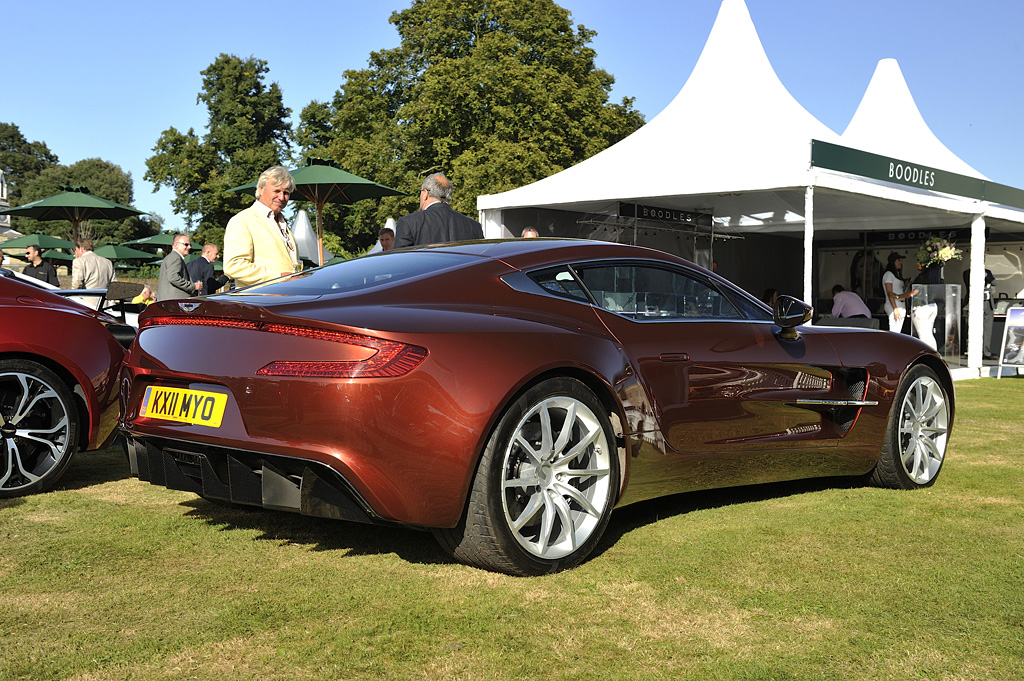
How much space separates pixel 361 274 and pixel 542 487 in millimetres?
1155

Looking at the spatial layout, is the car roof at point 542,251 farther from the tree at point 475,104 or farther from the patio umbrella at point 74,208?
the tree at point 475,104

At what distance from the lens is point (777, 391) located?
15.8 ft

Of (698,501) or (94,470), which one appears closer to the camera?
(698,501)

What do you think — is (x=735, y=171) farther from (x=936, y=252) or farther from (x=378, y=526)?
(x=378, y=526)

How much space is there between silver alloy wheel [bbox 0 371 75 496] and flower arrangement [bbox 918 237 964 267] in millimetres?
15676

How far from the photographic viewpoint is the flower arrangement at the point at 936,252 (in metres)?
17.5

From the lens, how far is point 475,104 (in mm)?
37250

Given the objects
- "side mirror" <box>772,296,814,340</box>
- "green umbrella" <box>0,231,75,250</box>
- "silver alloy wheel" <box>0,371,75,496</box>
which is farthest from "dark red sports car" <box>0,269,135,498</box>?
"green umbrella" <box>0,231,75,250</box>

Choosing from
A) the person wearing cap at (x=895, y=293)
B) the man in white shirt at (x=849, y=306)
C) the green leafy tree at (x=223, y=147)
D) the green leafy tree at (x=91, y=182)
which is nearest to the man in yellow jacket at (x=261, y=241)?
the man in white shirt at (x=849, y=306)

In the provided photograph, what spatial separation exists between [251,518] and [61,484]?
1.60m

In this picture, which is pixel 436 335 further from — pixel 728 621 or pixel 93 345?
pixel 93 345

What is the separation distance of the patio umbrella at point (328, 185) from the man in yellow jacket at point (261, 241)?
886cm

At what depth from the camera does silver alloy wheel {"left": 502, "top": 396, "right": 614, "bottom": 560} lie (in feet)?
12.1

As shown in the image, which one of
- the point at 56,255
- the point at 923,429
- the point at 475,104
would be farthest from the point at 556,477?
the point at 475,104
